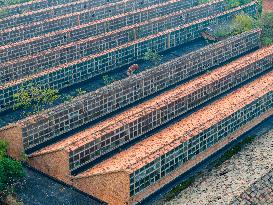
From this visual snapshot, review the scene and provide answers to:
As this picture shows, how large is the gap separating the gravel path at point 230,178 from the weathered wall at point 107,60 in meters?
23.2

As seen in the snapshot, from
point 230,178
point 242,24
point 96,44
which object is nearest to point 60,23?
point 96,44

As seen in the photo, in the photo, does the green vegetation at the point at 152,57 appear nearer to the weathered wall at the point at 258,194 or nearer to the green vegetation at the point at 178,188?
the green vegetation at the point at 178,188

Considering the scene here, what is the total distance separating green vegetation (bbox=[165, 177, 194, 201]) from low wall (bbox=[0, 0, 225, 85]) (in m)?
26.7

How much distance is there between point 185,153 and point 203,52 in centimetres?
2191

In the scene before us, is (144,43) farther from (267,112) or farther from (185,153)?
(185,153)

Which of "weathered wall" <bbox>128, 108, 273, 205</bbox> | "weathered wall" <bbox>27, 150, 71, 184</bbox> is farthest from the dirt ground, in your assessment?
"weathered wall" <bbox>27, 150, 71, 184</bbox>

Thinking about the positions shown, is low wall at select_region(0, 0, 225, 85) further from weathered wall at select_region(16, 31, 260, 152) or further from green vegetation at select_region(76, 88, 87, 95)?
weathered wall at select_region(16, 31, 260, 152)

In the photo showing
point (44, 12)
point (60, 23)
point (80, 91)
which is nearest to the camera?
point (80, 91)

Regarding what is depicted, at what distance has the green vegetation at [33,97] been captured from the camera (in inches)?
2210

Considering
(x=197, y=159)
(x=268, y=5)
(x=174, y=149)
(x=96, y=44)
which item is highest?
(x=96, y=44)

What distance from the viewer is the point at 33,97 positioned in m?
57.4

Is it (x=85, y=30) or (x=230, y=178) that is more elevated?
(x=85, y=30)

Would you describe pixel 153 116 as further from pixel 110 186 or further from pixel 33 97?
pixel 33 97

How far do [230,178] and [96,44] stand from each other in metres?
31.8
